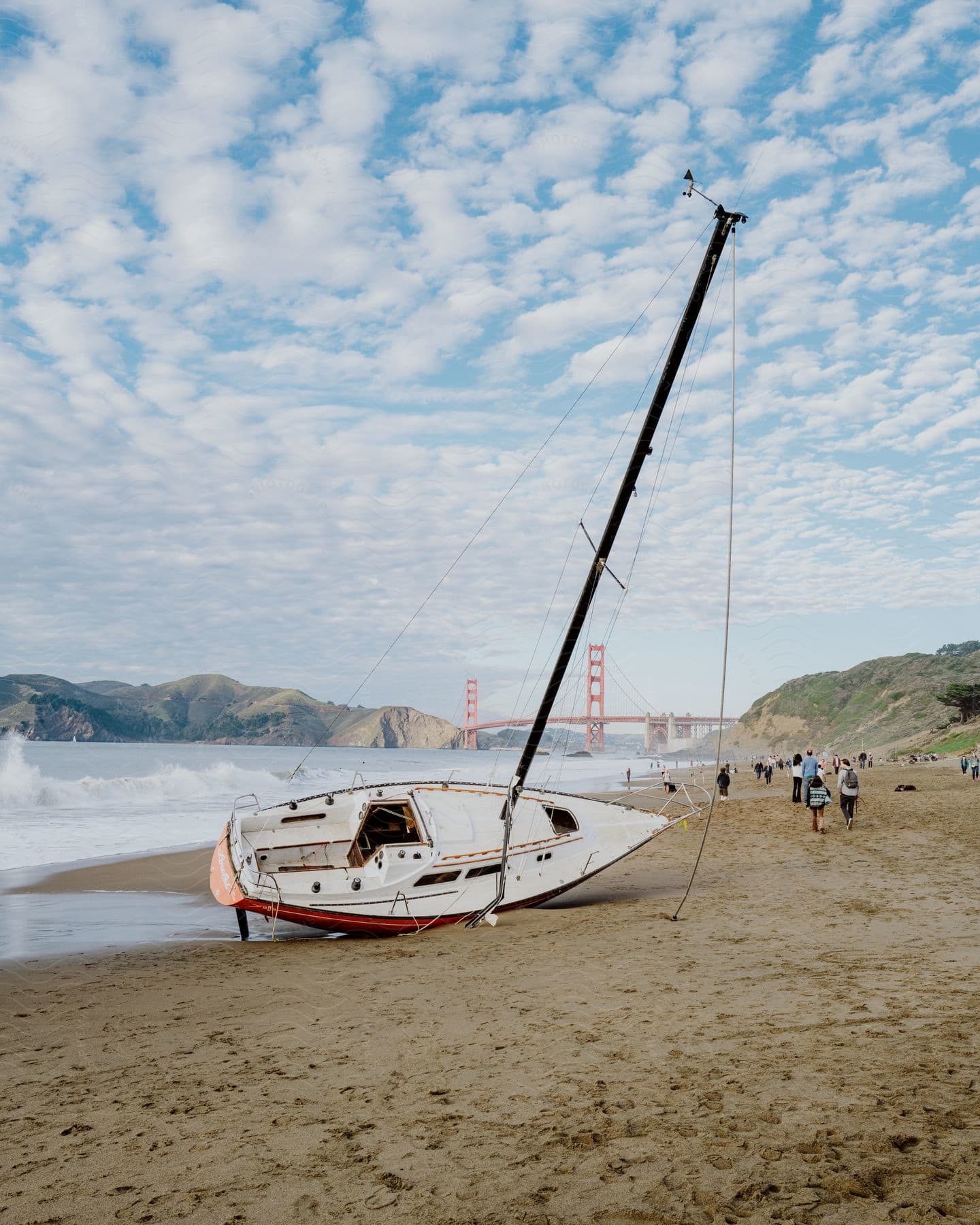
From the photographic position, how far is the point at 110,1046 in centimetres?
706

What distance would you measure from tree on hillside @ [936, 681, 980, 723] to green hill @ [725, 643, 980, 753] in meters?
13.3

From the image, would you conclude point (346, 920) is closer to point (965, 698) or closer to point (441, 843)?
point (441, 843)

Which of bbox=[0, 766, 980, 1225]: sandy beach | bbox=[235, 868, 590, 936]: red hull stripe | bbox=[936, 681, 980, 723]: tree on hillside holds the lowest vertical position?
bbox=[235, 868, 590, 936]: red hull stripe

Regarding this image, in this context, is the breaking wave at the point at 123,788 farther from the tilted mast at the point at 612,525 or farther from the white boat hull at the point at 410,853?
the tilted mast at the point at 612,525

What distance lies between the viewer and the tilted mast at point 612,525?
1256cm

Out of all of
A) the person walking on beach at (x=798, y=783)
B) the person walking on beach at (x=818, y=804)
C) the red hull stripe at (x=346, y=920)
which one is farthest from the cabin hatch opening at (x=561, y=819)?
the person walking on beach at (x=798, y=783)

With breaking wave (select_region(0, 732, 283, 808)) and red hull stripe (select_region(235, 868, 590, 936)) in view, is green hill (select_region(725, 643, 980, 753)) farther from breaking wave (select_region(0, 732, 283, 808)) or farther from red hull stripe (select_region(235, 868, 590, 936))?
red hull stripe (select_region(235, 868, 590, 936))

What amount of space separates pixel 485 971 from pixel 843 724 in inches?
4867

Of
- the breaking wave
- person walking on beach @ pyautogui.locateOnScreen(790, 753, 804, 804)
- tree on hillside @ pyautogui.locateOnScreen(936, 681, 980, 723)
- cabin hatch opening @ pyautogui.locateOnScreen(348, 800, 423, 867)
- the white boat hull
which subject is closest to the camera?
the white boat hull

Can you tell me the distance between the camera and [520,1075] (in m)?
5.58

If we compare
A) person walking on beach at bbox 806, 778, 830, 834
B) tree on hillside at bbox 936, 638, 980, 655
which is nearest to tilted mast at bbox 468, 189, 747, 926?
person walking on beach at bbox 806, 778, 830, 834

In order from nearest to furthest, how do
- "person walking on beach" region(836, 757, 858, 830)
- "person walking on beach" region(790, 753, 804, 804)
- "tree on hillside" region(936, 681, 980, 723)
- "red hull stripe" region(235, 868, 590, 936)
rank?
"red hull stripe" region(235, 868, 590, 936) < "person walking on beach" region(836, 757, 858, 830) < "person walking on beach" region(790, 753, 804, 804) < "tree on hillside" region(936, 681, 980, 723)

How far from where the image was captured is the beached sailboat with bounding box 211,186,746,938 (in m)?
12.2

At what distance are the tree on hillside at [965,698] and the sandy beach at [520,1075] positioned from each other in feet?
225
